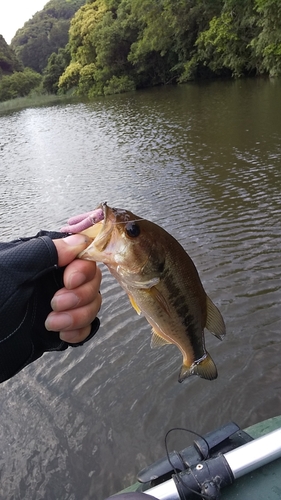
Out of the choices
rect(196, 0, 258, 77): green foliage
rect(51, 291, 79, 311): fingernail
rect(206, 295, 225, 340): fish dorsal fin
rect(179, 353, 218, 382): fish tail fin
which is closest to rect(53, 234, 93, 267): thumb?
rect(51, 291, 79, 311): fingernail

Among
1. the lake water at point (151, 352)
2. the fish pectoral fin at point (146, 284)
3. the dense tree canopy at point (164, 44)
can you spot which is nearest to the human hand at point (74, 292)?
the fish pectoral fin at point (146, 284)

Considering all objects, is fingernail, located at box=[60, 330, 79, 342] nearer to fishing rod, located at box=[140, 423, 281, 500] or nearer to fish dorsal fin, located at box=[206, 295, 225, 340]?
fish dorsal fin, located at box=[206, 295, 225, 340]

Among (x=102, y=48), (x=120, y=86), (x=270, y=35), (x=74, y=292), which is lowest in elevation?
(x=120, y=86)

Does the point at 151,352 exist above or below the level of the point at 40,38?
below

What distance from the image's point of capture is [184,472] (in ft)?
8.04

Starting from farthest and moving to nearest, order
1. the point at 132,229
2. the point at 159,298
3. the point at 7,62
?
1. the point at 7,62
2. the point at 159,298
3. the point at 132,229

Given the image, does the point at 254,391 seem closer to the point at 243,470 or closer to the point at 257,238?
the point at 243,470

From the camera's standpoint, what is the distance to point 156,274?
1.93 meters

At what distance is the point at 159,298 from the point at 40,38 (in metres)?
130

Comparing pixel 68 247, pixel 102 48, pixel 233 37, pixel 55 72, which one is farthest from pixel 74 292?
pixel 55 72

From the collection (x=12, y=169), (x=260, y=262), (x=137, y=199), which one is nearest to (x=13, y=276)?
(x=260, y=262)

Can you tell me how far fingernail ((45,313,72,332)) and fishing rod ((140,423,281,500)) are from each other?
1.29 meters

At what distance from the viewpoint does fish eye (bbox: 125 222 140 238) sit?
5.98 ft

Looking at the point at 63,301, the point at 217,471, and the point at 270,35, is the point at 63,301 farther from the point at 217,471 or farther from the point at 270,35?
the point at 270,35
